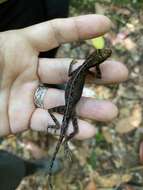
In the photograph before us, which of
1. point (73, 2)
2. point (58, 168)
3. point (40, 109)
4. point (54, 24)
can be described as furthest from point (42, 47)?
point (73, 2)

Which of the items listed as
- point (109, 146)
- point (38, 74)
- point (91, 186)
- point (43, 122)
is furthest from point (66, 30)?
point (91, 186)

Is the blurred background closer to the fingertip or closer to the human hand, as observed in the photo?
the human hand

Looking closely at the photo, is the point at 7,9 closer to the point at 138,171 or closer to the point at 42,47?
the point at 42,47

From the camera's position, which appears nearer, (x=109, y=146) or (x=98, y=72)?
(x=98, y=72)

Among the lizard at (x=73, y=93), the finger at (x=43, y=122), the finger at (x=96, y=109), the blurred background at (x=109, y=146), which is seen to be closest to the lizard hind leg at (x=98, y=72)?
the lizard at (x=73, y=93)

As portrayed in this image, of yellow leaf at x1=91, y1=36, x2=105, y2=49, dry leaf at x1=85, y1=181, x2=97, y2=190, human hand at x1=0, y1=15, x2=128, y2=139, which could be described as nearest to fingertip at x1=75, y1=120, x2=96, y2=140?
human hand at x1=0, y1=15, x2=128, y2=139

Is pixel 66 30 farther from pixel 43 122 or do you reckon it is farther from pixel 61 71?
pixel 43 122
